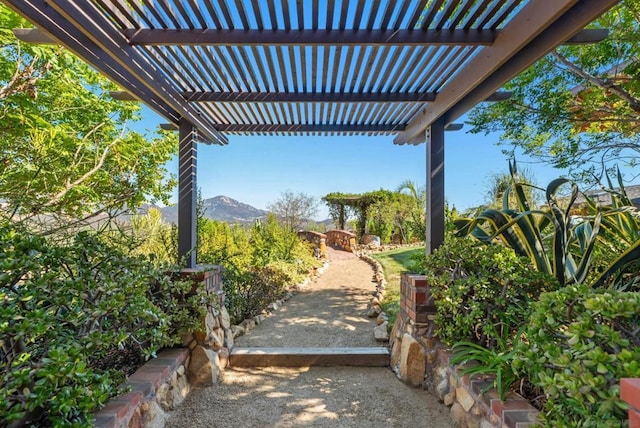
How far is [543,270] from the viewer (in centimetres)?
227

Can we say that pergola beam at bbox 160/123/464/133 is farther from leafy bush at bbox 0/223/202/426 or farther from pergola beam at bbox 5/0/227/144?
leafy bush at bbox 0/223/202/426

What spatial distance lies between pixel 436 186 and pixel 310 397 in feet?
7.14

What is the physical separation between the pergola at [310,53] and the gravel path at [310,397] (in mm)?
1237

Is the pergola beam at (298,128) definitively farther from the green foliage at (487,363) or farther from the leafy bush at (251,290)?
the green foliage at (487,363)

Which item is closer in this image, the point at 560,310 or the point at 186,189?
the point at 560,310

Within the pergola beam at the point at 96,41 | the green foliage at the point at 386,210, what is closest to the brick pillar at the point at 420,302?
the pergola beam at the point at 96,41

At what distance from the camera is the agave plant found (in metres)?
2.08

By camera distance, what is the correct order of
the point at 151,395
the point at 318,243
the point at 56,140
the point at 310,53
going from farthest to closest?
the point at 318,243, the point at 56,140, the point at 310,53, the point at 151,395

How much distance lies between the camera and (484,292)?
2.09 meters

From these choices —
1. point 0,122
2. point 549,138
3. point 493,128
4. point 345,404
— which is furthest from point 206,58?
point 549,138

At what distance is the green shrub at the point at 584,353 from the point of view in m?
1.02

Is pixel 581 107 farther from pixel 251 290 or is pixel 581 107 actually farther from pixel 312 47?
pixel 251 290

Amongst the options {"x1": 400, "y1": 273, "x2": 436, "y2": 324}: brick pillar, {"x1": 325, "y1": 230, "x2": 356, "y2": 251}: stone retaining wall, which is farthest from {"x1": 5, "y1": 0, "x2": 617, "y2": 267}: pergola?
{"x1": 325, "y1": 230, "x2": 356, "y2": 251}: stone retaining wall

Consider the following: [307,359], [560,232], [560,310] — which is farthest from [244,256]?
[560,310]
